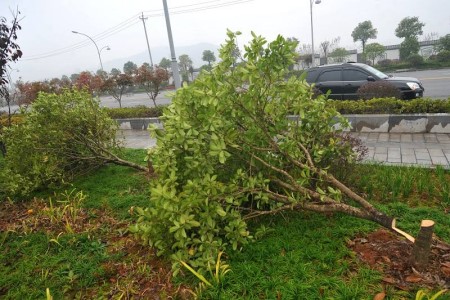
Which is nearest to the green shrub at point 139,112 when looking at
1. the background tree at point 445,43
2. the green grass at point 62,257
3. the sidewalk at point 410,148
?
the green grass at point 62,257

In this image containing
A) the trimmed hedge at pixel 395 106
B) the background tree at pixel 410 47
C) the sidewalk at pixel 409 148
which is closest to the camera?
the sidewalk at pixel 409 148

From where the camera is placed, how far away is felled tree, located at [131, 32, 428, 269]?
250 centimetres

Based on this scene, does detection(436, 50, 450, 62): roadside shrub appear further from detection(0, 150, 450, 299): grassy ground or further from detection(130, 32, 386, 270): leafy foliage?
detection(130, 32, 386, 270): leafy foliage

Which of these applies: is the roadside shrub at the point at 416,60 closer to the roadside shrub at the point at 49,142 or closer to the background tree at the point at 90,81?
the background tree at the point at 90,81

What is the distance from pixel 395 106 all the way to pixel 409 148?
1.56 metres

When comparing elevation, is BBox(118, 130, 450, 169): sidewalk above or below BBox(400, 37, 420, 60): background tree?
below

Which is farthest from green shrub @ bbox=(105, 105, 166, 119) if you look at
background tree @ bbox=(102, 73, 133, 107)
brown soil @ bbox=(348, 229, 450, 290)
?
brown soil @ bbox=(348, 229, 450, 290)

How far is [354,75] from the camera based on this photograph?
873 centimetres

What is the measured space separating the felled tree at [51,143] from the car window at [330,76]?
668 centimetres

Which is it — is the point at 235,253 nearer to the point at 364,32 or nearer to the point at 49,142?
the point at 49,142

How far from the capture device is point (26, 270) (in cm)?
308

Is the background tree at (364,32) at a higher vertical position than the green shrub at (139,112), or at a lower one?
higher

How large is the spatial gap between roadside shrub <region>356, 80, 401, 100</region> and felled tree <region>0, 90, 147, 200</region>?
233 inches

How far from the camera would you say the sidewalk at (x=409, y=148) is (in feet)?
15.8
